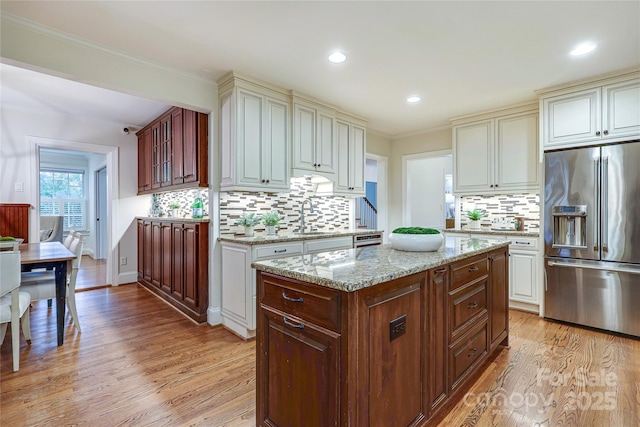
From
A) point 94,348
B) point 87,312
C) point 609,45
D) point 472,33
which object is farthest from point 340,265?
point 87,312

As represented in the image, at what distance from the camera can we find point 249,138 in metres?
3.17

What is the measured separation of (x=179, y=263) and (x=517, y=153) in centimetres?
431

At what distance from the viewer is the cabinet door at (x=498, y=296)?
7.77ft

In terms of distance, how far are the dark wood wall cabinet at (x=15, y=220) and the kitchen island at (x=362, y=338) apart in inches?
169

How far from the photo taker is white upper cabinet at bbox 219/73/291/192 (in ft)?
10.1

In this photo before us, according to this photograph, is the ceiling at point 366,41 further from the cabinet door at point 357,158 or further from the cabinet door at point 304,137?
the cabinet door at point 357,158

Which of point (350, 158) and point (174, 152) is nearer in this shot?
point (174, 152)

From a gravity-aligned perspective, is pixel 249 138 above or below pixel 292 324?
above

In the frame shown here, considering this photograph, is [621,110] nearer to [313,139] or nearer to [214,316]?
[313,139]

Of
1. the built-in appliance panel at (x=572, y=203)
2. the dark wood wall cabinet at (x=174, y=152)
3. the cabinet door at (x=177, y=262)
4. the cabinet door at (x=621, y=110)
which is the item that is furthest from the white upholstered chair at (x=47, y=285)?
the cabinet door at (x=621, y=110)

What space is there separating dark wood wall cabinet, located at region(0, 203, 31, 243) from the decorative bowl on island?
4744 mm

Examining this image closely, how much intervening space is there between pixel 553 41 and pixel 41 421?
428 cm

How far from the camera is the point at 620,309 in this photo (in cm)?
296

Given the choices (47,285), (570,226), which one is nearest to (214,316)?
(47,285)
